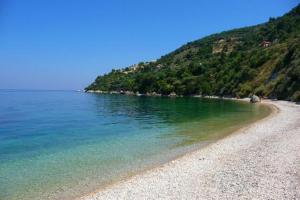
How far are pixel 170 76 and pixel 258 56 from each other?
44.9 metres

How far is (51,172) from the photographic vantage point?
1861 centimetres

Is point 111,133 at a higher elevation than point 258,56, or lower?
lower

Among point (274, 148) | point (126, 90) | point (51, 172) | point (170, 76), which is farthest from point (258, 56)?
point (51, 172)

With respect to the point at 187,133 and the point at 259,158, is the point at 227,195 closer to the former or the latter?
the point at 259,158

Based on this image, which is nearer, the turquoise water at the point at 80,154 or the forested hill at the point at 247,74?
the turquoise water at the point at 80,154

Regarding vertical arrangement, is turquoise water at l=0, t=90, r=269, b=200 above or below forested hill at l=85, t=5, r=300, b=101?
below

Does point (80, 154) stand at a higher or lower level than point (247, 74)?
lower

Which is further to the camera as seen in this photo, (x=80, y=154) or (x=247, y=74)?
(x=247, y=74)

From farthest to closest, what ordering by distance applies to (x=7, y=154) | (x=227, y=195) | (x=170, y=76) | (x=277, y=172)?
(x=170, y=76), (x=7, y=154), (x=277, y=172), (x=227, y=195)

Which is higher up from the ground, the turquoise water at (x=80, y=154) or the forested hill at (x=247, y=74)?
the forested hill at (x=247, y=74)

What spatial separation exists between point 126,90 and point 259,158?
159m

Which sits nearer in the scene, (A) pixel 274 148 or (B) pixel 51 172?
(B) pixel 51 172

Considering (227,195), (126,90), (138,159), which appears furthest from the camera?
(126,90)

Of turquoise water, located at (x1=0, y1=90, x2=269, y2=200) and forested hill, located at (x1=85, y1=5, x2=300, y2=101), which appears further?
forested hill, located at (x1=85, y1=5, x2=300, y2=101)
